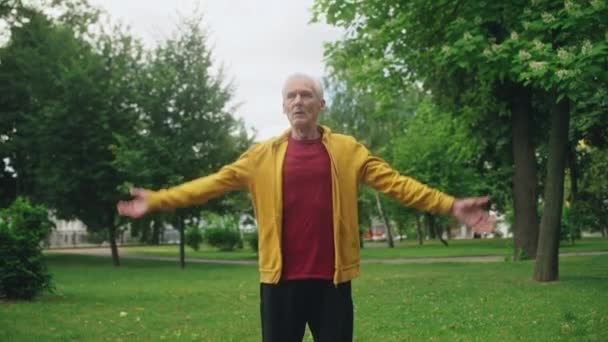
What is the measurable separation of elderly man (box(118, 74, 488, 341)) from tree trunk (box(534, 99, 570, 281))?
12.0m

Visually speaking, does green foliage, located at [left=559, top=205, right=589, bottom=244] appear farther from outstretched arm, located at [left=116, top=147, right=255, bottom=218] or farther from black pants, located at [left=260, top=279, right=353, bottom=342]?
outstretched arm, located at [left=116, top=147, right=255, bottom=218]

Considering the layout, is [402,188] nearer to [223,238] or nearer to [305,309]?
[305,309]

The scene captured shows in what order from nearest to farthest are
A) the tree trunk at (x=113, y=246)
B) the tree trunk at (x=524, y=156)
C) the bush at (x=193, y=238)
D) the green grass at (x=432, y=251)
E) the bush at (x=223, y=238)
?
the tree trunk at (x=524, y=156)
the tree trunk at (x=113, y=246)
the green grass at (x=432, y=251)
the bush at (x=223, y=238)
the bush at (x=193, y=238)

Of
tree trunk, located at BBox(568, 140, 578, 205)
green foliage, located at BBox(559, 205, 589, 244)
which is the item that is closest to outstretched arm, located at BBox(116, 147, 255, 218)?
tree trunk, located at BBox(568, 140, 578, 205)

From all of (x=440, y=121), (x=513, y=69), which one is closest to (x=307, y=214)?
(x=513, y=69)

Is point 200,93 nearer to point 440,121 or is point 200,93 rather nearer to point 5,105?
point 440,121

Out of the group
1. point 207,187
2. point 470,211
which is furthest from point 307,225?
point 470,211

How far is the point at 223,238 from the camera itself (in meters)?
52.0

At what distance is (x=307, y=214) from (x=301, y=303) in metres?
0.55

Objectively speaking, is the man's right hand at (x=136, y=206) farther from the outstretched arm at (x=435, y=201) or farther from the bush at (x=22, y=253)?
the bush at (x=22, y=253)

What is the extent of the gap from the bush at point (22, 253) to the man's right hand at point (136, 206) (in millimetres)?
11356

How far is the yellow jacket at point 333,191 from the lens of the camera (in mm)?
4348

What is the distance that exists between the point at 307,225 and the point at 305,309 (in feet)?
1.76

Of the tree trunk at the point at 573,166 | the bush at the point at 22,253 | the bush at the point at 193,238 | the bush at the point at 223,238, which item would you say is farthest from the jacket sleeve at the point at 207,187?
the bush at the point at 193,238
